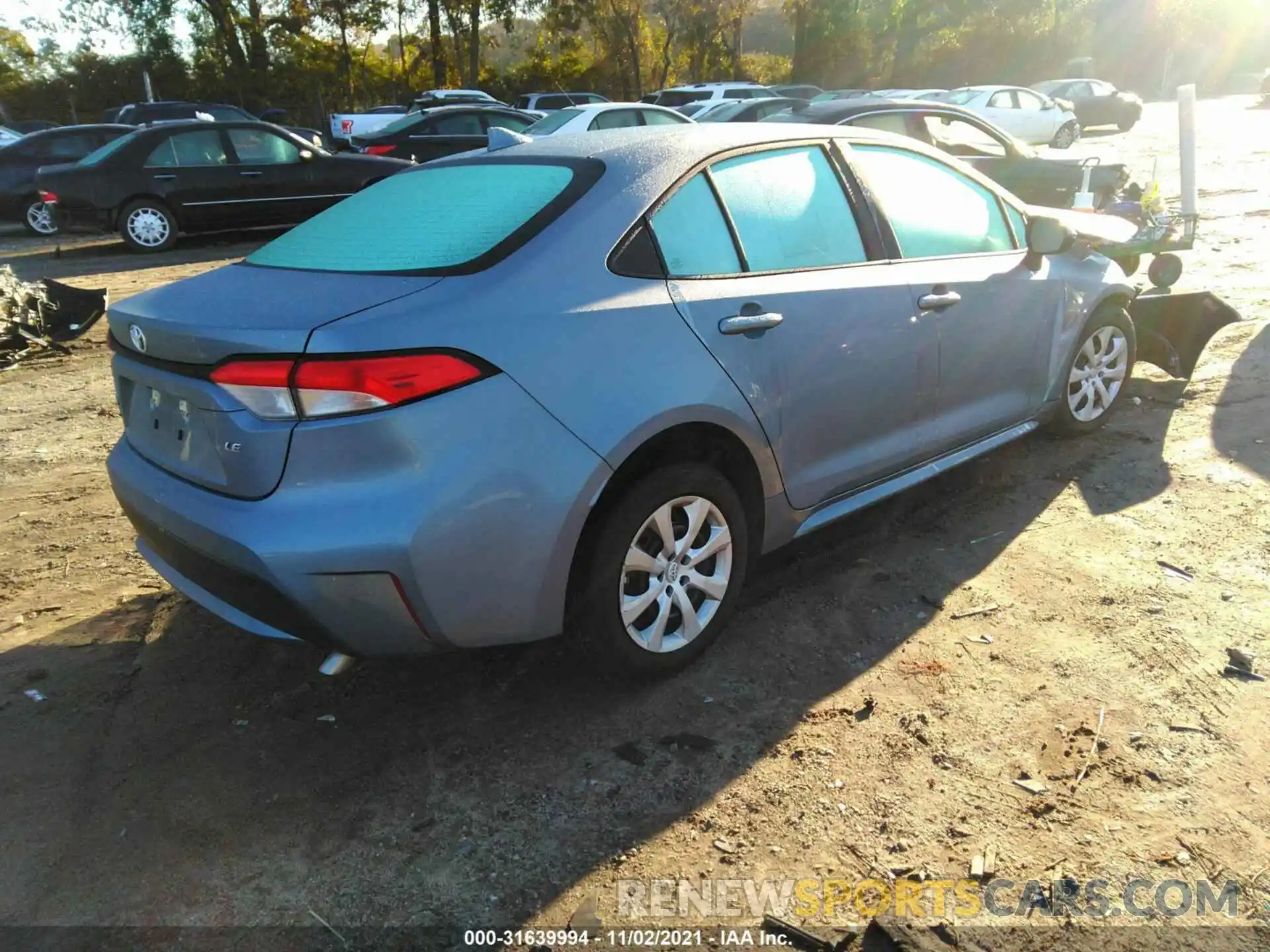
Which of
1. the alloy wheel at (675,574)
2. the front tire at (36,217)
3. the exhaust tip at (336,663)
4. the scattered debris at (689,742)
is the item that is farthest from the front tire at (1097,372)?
the front tire at (36,217)

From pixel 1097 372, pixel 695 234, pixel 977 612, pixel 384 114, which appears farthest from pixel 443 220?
pixel 384 114

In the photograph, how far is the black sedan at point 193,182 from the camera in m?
11.9

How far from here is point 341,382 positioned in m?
2.31

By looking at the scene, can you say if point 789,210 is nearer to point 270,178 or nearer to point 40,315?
Answer: point 40,315

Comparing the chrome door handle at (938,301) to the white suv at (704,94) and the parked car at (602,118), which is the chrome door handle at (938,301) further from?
the white suv at (704,94)

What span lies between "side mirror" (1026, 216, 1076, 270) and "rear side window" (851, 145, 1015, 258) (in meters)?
0.10

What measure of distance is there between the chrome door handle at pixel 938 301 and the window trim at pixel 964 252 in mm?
152

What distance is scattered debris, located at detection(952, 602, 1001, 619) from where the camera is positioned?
3455 mm

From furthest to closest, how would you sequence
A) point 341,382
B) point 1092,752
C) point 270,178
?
point 270,178, point 1092,752, point 341,382

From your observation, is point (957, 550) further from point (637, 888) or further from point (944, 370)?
point (637, 888)

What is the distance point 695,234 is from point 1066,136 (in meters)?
22.2

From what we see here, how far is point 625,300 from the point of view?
2.72 metres

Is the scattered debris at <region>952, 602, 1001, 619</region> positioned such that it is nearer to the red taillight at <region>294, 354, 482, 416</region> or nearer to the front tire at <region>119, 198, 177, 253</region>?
the red taillight at <region>294, 354, 482, 416</region>

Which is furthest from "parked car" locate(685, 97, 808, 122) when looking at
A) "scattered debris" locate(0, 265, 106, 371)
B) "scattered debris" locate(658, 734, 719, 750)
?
"scattered debris" locate(658, 734, 719, 750)
